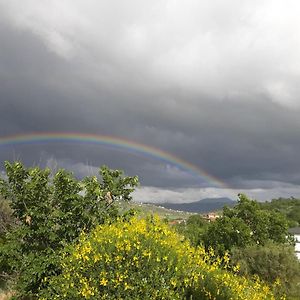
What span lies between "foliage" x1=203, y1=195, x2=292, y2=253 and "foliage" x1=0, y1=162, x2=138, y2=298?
21718 millimetres

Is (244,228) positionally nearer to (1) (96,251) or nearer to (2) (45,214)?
(2) (45,214)

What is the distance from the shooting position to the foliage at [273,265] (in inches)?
1179

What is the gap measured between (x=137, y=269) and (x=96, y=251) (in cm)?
132

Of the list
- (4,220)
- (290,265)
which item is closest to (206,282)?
(4,220)

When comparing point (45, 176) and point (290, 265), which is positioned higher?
point (45, 176)

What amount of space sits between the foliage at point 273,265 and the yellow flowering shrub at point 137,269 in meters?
18.7

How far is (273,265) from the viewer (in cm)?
3097

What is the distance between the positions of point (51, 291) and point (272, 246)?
2373cm

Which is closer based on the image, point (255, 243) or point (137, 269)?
point (137, 269)

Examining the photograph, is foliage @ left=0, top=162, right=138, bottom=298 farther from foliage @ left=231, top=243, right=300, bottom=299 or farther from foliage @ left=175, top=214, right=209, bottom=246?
foliage @ left=231, top=243, right=300, bottom=299

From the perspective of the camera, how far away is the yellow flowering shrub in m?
A: 10.9

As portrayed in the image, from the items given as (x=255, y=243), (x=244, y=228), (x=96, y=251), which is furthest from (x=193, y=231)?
(x=96, y=251)

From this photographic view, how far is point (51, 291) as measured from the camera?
1397 centimetres

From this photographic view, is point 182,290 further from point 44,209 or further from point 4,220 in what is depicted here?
point 4,220
